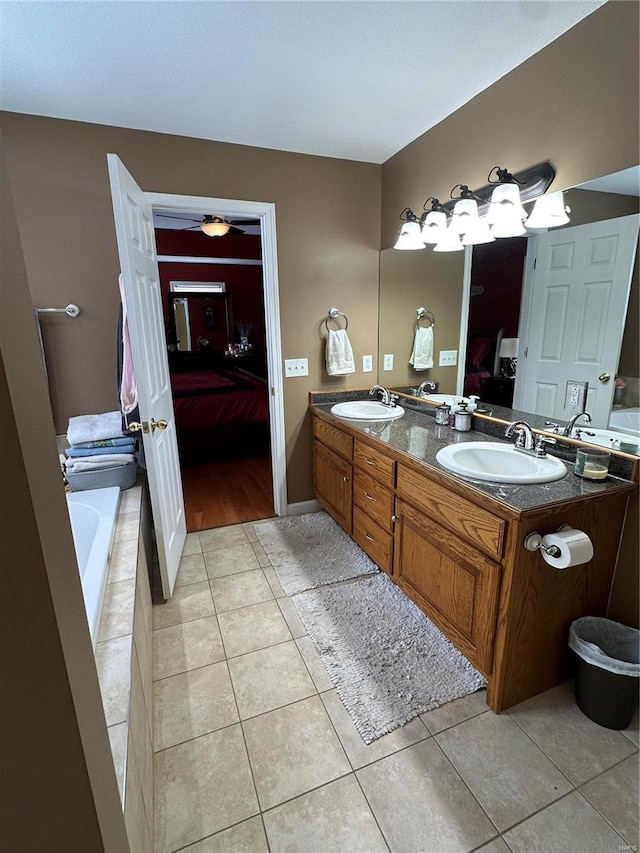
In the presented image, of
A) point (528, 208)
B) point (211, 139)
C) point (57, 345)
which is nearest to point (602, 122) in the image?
point (528, 208)

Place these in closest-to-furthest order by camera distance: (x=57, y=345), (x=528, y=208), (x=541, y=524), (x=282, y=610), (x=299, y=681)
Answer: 1. (x=541, y=524)
2. (x=299, y=681)
3. (x=528, y=208)
4. (x=282, y=610)
5. (x=57, y=345)

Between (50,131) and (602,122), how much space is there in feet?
8.24

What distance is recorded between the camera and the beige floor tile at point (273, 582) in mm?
2154

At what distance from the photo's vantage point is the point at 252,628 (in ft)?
6.29

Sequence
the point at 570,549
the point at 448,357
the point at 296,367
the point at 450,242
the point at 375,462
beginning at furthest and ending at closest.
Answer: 1. the point at 296,367
2. the point at 448,357
3. the point at 450,242
4. the point at 375,462
5. the point at 570,549

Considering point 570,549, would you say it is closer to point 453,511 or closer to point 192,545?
point 453,511

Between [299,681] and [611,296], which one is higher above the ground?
[611,296]

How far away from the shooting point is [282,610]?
2031 mm

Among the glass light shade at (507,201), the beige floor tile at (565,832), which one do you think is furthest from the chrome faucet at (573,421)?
the beige floor tile at (565,832)

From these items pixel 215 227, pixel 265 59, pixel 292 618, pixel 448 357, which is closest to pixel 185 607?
pixel 292 618

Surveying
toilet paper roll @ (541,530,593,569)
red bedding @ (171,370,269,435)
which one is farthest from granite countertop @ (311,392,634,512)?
red bedding @ (171,370,269,435)

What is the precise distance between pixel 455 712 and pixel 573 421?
1.23m

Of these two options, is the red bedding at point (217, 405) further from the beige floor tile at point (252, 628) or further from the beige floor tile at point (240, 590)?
the beige floor tile at point (252, 628)

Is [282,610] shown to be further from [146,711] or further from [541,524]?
[541,524]
